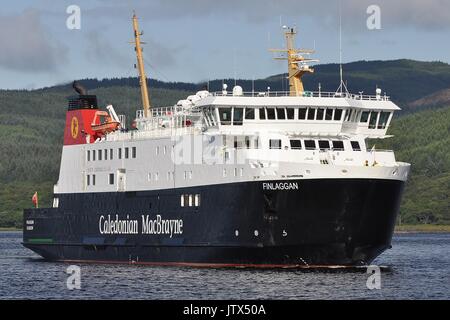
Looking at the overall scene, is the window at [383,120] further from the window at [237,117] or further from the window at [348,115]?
the window at [237,117]

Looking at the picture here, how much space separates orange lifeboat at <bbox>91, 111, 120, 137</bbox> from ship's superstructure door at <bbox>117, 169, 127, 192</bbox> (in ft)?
12.5

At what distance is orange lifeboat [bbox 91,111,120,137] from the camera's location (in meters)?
66.1

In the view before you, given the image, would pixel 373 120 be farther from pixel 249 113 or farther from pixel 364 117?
pixel 249 113

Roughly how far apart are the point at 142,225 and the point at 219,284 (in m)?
12.3

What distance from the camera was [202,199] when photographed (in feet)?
Answer: 185

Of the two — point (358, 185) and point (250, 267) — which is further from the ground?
point (358, 185)

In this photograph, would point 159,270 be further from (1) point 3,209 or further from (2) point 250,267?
(1) point 3,209

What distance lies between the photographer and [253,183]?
53.4 meters

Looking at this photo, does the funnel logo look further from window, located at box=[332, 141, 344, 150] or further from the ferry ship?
window, located at box=[332, 141, 344, 150]

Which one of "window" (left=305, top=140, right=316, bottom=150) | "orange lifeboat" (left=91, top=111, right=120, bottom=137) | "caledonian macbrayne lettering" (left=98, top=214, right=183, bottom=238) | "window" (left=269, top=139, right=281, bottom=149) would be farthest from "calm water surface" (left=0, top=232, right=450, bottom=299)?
"orange lifeboat" (left=91, top=111, right=120, bottom=137)

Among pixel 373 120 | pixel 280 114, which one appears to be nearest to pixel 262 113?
pixel 280 114

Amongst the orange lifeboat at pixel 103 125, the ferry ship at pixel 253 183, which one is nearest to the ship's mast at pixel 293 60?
the ferry ship at pixel 253 183
